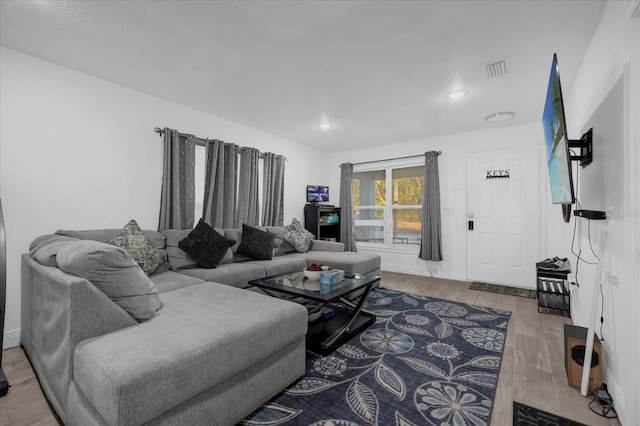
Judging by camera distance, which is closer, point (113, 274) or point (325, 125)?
point (113, 274)

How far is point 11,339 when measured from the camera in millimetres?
2357

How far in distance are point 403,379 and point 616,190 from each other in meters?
1.68

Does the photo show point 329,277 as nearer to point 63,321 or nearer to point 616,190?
point 63,321

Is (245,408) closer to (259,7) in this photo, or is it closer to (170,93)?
(259,7)

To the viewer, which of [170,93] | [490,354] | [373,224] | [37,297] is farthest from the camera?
[373,224]

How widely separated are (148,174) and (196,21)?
6.31ft

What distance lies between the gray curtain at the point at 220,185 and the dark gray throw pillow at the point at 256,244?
1.30ft

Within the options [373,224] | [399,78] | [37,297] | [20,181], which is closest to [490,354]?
[399,78]

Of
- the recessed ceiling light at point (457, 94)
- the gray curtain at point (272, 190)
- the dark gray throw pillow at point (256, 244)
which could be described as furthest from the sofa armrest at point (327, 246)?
the recessed ceiling light at point (457, 94)

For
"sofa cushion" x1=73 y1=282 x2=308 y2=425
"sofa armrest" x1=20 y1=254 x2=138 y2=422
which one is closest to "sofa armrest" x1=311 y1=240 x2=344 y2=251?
"sofa cushion" x1=73 y1=282 x2=308 y2=425

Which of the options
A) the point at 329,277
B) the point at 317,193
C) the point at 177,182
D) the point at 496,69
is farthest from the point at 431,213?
the point at 177,182

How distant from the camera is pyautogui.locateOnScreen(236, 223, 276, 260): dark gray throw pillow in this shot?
12.1 feet

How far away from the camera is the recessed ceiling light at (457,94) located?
10.2ft

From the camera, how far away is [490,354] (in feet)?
7.29
